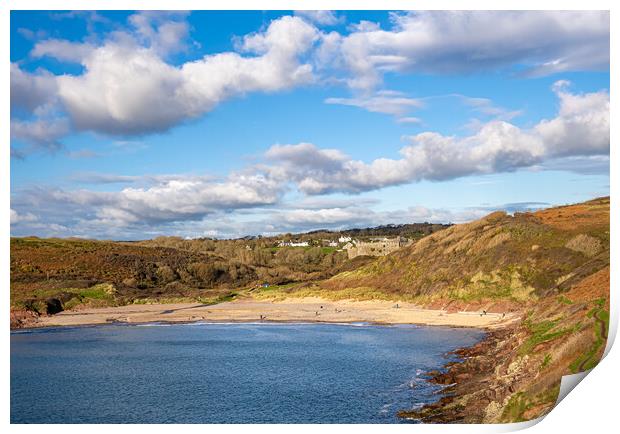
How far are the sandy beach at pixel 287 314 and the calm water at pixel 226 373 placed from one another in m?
4.64

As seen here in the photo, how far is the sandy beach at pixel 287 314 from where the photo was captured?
62.7m

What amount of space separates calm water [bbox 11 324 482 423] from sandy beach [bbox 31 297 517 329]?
4.64 m

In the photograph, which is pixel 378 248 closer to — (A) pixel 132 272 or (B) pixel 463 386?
(A) pixel 132 272

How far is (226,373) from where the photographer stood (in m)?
39.7

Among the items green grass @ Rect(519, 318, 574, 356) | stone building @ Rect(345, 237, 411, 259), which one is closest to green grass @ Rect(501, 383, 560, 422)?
green grass @ Rect(519, 318, 574, 356)

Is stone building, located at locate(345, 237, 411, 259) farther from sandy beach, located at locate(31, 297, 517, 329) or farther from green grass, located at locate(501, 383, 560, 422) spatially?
green grass, located at locate(501, 383, 560, 422)

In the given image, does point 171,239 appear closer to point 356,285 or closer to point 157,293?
point 157,293

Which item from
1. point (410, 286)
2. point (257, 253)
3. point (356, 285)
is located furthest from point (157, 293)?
point (257, 253)

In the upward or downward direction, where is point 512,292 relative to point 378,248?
downward

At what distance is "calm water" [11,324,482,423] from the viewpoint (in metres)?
30.9

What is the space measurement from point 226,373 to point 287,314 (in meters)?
32.0

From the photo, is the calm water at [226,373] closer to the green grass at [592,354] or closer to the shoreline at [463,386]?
the shoreline at [463,386]

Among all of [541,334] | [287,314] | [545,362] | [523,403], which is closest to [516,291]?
[287,314]
